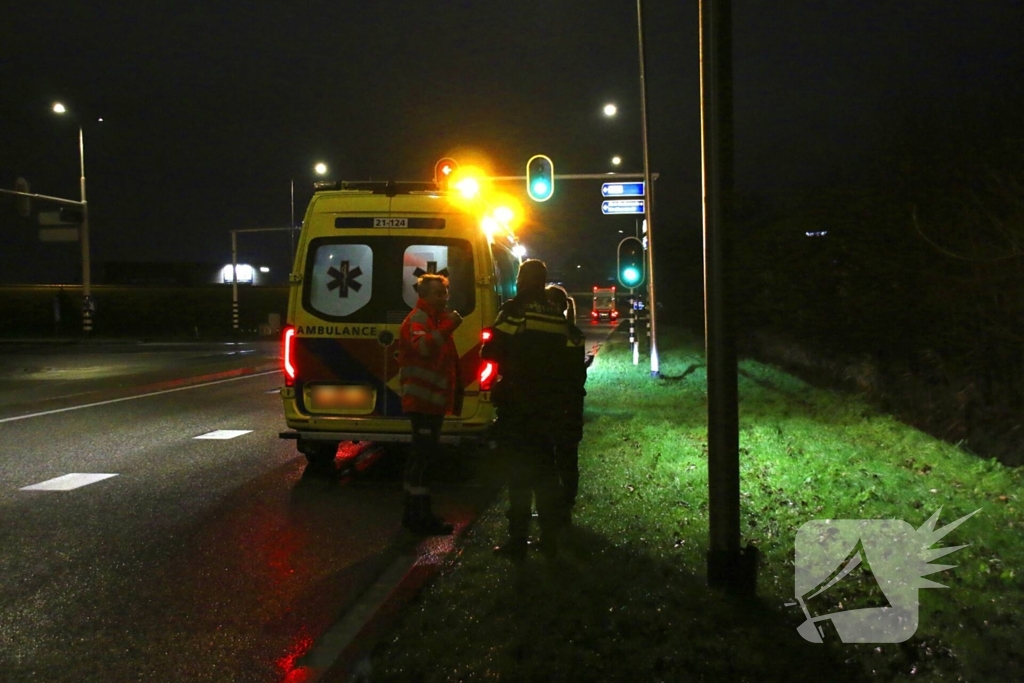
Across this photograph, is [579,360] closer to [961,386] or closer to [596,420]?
[596,420]

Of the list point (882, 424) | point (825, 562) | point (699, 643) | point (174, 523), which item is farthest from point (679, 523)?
point (882, 424)

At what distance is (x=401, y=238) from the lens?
8.69 meters

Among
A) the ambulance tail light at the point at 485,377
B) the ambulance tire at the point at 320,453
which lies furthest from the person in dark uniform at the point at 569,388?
the ambulance tire at the point at 320,453

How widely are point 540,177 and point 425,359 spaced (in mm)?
12205

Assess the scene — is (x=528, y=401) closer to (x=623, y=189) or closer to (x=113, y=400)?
(x=113, y=400)

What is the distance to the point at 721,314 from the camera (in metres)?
4.84

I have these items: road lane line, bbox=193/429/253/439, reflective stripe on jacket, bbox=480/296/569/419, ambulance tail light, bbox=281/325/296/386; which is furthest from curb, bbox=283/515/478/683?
road lane line, bbox=193/429/253/439

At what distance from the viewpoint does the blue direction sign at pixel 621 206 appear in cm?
2050

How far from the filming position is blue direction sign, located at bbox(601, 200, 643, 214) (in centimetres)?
2050

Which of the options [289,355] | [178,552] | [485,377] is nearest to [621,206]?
[485,377]

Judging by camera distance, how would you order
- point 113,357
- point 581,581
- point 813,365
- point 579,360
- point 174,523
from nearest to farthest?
1. point 581,581
2. point 579,360
3. point 174,523
4. point 813,365
5. point 113,357

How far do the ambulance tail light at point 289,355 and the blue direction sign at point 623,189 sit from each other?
511 inches

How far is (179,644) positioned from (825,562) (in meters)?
3.42

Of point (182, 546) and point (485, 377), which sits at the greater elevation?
point (485, 377)
